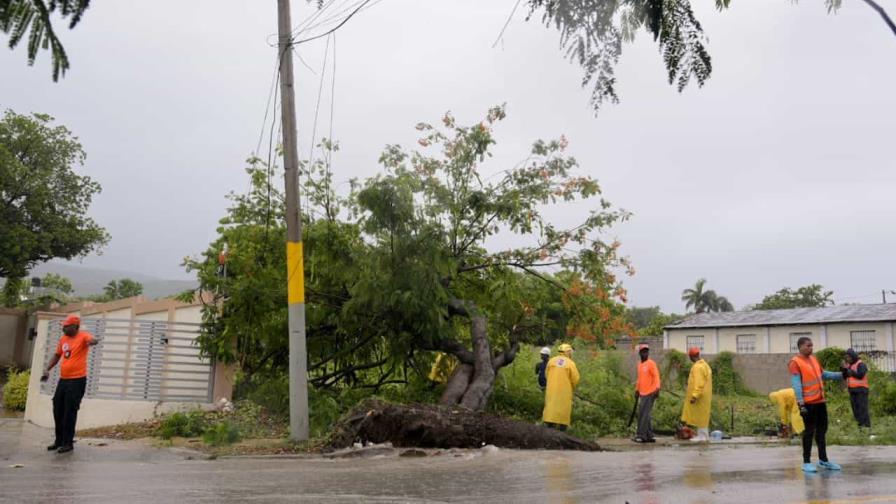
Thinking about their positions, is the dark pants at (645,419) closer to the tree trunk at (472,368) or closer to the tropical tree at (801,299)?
the tree trunk at (472,368)

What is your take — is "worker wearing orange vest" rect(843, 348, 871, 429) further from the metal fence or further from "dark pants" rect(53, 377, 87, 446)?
"dark pants" rect(53, 377, 87, 446)

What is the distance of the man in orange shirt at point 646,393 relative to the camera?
13367mm

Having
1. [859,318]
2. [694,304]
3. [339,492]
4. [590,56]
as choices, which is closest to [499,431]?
[339,492]

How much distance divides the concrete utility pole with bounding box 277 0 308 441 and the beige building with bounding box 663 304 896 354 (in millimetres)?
32899

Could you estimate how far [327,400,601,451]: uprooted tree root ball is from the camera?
10641 mm

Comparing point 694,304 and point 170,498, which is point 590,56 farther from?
point 694,304

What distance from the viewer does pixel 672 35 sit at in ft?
11.8

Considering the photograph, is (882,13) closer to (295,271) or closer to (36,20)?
(36,20)

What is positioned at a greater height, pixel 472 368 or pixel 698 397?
pixel 472 368

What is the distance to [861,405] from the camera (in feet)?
52.5

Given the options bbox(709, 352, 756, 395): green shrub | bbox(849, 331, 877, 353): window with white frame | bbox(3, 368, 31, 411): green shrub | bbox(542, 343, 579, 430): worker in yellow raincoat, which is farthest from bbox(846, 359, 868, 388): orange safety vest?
bbox(849, 331, 877, 353): window with white frame

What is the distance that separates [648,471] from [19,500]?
20.6ft

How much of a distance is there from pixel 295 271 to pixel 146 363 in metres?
4.10

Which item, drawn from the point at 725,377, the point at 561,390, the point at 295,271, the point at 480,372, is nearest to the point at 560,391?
the point at 561,390
